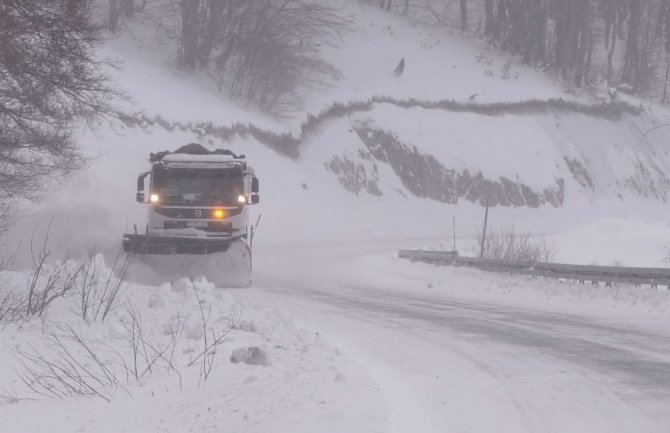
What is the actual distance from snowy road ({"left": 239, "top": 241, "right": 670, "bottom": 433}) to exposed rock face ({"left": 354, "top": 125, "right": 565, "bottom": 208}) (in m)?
32.7

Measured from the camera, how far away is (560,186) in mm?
56438

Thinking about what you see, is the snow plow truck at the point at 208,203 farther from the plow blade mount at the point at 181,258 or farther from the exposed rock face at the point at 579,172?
the exposed rock face at the point at 579,172

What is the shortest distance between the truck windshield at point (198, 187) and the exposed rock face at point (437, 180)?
1174 inches

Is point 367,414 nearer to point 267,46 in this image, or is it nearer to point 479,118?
point 267,46

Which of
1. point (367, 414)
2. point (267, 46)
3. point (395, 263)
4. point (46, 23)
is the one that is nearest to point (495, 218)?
point (267, 46)

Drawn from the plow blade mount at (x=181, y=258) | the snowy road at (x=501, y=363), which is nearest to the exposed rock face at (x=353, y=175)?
the plow blade mount at (x=181, y=258)

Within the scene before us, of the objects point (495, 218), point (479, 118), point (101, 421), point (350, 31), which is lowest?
point (101, 421)

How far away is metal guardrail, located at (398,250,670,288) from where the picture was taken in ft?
58.2

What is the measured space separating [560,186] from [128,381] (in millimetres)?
51010

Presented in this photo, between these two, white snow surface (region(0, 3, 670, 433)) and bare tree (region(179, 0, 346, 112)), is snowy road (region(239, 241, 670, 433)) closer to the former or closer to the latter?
white snow surface (region(0, 3, 670, 433))

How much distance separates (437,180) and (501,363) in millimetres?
41462

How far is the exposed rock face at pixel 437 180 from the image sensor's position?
164ft

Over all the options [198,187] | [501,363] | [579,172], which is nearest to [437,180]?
[579,172]

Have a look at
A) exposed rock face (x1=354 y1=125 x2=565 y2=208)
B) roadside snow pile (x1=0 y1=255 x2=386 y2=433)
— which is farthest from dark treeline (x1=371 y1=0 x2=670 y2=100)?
roadside snow pile (x1=0 y1=255 x2=386 y2=433)
